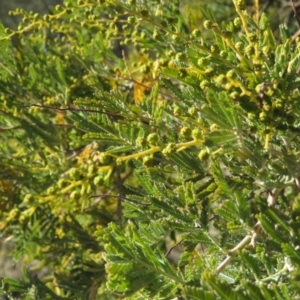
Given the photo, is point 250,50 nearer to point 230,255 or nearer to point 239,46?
point 239,46

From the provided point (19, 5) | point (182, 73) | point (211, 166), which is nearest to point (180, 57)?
point (182, 73)

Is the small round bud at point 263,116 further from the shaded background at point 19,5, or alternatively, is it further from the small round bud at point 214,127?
the shaded background at point 19,5

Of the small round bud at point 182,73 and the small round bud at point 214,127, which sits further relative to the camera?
the small round bud at point 182,73

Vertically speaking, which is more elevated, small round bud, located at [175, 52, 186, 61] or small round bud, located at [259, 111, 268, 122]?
small round bud, located at [175, 52, 186, 61]

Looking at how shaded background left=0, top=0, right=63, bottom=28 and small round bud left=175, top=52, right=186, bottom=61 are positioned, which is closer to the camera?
small round bud left=175, top=52, right=186, bottom=61

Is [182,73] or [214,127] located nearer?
[214,127]

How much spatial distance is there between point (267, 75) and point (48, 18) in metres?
0.77

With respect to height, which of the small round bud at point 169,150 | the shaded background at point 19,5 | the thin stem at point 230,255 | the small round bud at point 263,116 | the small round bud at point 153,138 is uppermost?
the small round bud at point 153,138

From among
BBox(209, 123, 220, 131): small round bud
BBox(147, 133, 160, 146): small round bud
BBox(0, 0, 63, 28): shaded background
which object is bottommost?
BBox(0, 0, 63, 28): shaded background

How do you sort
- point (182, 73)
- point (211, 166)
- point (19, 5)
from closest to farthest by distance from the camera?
point (211, 166)
point (182, 73)
point (19, 5)

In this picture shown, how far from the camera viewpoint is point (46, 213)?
1975mm

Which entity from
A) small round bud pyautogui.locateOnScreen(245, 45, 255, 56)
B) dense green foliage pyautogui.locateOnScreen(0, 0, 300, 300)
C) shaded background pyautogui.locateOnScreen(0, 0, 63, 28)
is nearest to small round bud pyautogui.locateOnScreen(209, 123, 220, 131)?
dense green foliage pyautogui.locateOnScreen(0, 0, 300, 300)

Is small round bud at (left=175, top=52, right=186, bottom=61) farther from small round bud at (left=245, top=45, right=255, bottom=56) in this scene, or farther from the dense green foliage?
small round bud at (left=245, top=45, right=255, bottom=56)

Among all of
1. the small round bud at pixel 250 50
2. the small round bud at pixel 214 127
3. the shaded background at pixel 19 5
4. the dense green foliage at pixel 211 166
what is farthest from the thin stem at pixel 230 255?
the shaded background at pixel 19 5
